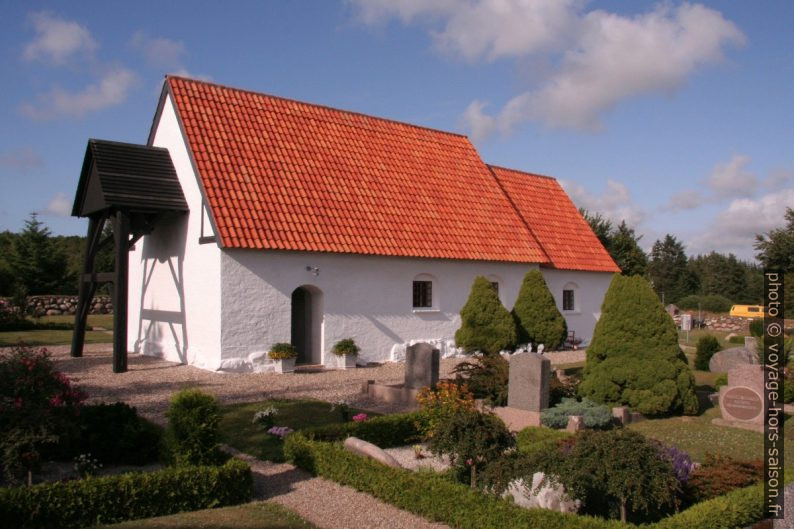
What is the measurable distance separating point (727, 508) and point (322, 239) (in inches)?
502

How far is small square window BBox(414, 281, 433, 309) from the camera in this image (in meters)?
20.3

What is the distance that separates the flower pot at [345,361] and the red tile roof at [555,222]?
9.65m

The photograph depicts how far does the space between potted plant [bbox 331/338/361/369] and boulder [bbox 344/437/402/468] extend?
29.7ft

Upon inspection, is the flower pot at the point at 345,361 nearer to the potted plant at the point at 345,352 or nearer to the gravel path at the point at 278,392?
the potted plant at the point at 345,352

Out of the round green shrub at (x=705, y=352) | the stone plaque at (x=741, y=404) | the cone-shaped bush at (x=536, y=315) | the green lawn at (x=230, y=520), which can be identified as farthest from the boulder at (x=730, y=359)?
the green lawn at (x=230, y=520)

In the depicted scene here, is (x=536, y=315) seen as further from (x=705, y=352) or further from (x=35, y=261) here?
(x=35, y=261)

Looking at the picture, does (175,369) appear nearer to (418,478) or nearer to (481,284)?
(481,284)

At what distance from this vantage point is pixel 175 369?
16578 millimetres

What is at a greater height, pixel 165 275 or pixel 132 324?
pixel 165 275

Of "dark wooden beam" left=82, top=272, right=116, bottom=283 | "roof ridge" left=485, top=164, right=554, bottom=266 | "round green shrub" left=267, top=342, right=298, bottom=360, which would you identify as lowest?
"round green shrub" left=267, top=342, right=298, bottom=360

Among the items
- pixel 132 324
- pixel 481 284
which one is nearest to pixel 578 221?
pixel 481 284

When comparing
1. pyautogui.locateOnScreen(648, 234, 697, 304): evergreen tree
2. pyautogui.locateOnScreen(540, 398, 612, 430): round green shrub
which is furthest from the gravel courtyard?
pyautogui.locateOnScreen(648, 234, 697, 304): evergreen tree

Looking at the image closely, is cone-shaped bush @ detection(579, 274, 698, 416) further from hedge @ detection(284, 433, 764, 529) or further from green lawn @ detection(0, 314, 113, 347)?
green lawn @ detection(0, 314, 113, 347)

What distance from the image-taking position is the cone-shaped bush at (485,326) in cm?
Answer: 1928
